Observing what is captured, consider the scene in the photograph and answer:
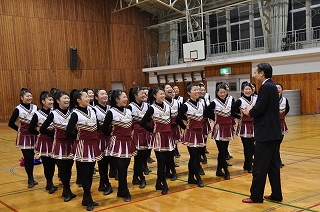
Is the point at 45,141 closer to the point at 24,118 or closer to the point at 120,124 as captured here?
the point at 24,118

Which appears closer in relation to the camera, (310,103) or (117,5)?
(310,103)

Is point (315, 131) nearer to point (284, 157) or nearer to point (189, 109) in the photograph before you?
point (284, 157)

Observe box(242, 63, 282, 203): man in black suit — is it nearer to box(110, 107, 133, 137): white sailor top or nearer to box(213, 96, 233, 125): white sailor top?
Answer: box(213, 96, 233, 125): white sailor top

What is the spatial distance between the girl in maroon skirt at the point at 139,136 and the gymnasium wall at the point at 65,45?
1381cm

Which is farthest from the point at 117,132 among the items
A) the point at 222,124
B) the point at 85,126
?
the point at 222,124

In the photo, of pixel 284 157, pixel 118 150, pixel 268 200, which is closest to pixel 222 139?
pixel 268 200

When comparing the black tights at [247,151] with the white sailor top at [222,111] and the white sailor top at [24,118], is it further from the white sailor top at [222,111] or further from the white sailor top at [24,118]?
the white sailor top at [24,118]

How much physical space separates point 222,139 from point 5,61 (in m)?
15.2

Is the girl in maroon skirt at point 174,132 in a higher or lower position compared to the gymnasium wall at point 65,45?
lower

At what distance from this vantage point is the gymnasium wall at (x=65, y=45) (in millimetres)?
17312

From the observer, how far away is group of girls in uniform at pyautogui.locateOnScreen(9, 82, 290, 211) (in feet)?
14.3

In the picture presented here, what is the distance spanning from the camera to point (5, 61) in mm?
17141

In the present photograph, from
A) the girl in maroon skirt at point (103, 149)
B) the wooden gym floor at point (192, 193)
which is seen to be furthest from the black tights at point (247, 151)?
the girl in maroon skirt at point (103, 149)

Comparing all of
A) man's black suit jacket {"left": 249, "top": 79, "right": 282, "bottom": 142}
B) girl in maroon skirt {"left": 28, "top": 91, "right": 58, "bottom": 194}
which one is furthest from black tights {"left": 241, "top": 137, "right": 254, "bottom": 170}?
girl in maroon skirt {"left": 28, "top": 91, "right": 58, "bottom": 194}
